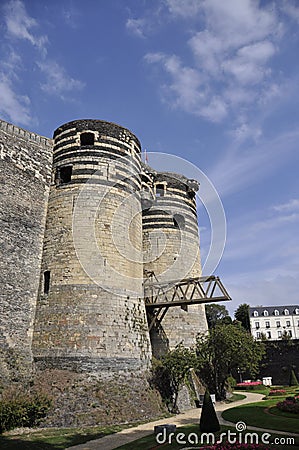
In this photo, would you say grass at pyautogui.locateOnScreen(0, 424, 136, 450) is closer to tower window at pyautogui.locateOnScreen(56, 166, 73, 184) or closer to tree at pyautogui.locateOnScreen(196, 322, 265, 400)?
tree at pyautogui.locateOnScreen(196, 322, 265, 400)

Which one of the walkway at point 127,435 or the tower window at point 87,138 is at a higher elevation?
the tower window at point 87,138

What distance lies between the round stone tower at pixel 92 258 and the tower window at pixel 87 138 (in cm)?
5

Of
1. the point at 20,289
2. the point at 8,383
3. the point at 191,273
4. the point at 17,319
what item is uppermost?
the point at 191,273

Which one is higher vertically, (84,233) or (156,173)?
(156,173)

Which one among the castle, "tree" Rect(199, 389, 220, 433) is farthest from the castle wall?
"tree" Rect(199, 389, 220, 433)

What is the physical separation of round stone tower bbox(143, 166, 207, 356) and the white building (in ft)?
156

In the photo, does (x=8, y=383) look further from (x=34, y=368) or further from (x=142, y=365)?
(x=142, y=365)

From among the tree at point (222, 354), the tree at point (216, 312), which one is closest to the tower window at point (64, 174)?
the tree at point (222, 354)

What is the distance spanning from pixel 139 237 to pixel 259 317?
56263 millimetres

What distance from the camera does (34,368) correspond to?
16.3 meters

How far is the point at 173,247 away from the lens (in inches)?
1024

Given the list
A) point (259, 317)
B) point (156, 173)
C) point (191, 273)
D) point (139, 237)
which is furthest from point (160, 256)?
point (259, 317)

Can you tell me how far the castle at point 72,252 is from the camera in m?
16.4

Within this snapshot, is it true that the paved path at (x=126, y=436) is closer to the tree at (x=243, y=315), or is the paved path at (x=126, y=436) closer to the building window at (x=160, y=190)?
the building window at (x=160, y=190)
